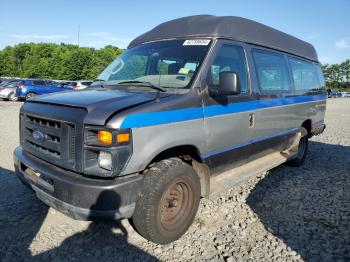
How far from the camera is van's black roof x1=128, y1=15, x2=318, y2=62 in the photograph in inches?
162

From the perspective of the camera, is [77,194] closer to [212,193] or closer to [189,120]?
[189,120]

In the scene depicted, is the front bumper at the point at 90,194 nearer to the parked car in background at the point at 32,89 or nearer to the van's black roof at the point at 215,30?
the van's black roof at the point at 215,30

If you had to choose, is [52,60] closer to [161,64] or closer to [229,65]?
[161,64]

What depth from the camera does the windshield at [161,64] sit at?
381cm

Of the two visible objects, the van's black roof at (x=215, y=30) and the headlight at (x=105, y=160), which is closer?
the headlight at (x=105, y=160)

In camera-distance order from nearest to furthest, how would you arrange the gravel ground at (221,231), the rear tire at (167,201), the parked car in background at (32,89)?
the rear tire at (167,201) → the gravel ground at (221,231) → the parked car in background at (32,89)

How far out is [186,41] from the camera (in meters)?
4.11

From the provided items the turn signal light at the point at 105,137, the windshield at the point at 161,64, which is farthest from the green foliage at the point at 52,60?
the turn signal light at the point at 105,137

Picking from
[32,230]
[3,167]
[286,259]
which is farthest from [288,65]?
[3,167]

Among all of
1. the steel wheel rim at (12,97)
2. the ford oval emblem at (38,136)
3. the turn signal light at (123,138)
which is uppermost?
the turn signal light at (123,138)

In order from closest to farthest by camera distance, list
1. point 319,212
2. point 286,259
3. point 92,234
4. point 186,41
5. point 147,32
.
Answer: point 286,259 < point 92,234 < point 186,41 < point 319,212 < point 147,32

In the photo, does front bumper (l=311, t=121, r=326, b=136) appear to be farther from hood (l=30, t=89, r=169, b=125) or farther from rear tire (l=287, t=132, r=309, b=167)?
hood (l=30, t=89, r=169, b=125)

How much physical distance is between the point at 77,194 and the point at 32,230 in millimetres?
1219

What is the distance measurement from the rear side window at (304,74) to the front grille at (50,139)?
172 inches
